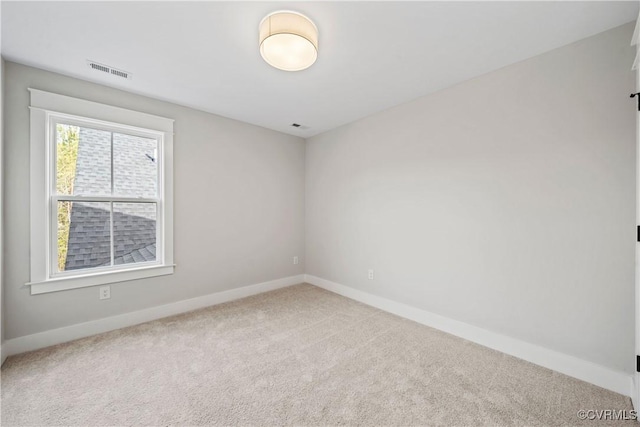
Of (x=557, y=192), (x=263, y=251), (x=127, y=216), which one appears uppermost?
(x=557, y=192)

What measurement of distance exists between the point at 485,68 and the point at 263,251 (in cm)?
345

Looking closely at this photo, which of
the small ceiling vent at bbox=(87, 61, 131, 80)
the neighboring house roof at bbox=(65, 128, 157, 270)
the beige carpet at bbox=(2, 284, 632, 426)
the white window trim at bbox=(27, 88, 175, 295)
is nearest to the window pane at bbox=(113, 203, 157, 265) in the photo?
the neighboring house roof at bbox=(65, 128, 157, 270)

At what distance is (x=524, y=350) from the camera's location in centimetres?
220

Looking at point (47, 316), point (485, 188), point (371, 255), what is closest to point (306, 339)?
point (371, 255)

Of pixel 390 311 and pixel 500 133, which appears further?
pixel 390 311

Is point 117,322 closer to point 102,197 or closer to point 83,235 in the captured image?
point 83,235

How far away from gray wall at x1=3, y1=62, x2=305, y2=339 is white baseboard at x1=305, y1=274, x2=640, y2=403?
6.22 ft

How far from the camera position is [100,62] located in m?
2.27

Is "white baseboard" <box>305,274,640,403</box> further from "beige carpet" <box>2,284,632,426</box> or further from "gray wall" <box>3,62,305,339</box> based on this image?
"gray wall" <box>3,62,305,339</box>

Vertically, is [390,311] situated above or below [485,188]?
below

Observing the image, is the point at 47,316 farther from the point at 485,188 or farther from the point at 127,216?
the point at 485,188

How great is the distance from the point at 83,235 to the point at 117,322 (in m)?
0.96

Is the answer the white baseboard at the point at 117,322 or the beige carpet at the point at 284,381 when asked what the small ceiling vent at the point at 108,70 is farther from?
the beige carpet at the point at 284,381

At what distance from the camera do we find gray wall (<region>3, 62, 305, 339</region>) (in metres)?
2.27
